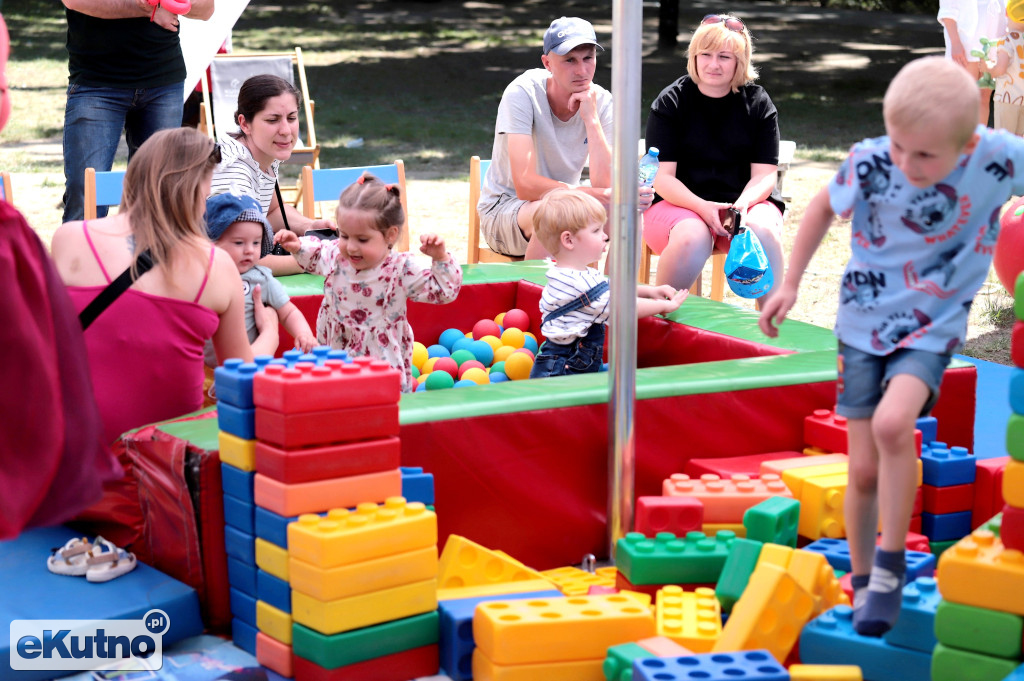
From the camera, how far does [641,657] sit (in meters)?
2.46

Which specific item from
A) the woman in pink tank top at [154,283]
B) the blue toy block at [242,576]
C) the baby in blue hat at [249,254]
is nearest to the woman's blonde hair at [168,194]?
the woman in pink tank top at [154,283]

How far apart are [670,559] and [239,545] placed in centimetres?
103

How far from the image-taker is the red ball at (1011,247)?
17.1 feet

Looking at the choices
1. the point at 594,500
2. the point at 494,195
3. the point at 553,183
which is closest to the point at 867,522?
the point at 594,500

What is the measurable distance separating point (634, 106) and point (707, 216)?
1899 mm

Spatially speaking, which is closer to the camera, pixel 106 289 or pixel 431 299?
pixel 106 289

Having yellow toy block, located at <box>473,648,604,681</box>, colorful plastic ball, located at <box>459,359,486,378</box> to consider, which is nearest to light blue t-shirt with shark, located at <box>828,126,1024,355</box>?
yellow toy block, located at <box>473,648,604,681</box>

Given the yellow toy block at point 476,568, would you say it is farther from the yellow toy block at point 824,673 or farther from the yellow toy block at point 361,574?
the yellow toy block at point 824,673

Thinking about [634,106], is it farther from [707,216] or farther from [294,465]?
[707,216]

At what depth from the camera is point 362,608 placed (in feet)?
8.52

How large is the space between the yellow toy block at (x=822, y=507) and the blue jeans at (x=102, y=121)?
11.6ft

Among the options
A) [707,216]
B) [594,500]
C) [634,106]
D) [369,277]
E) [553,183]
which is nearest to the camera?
[634,106]

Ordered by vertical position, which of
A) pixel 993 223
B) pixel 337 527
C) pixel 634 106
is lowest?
pixel 337 527

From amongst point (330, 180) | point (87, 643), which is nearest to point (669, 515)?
point (87, 643)
